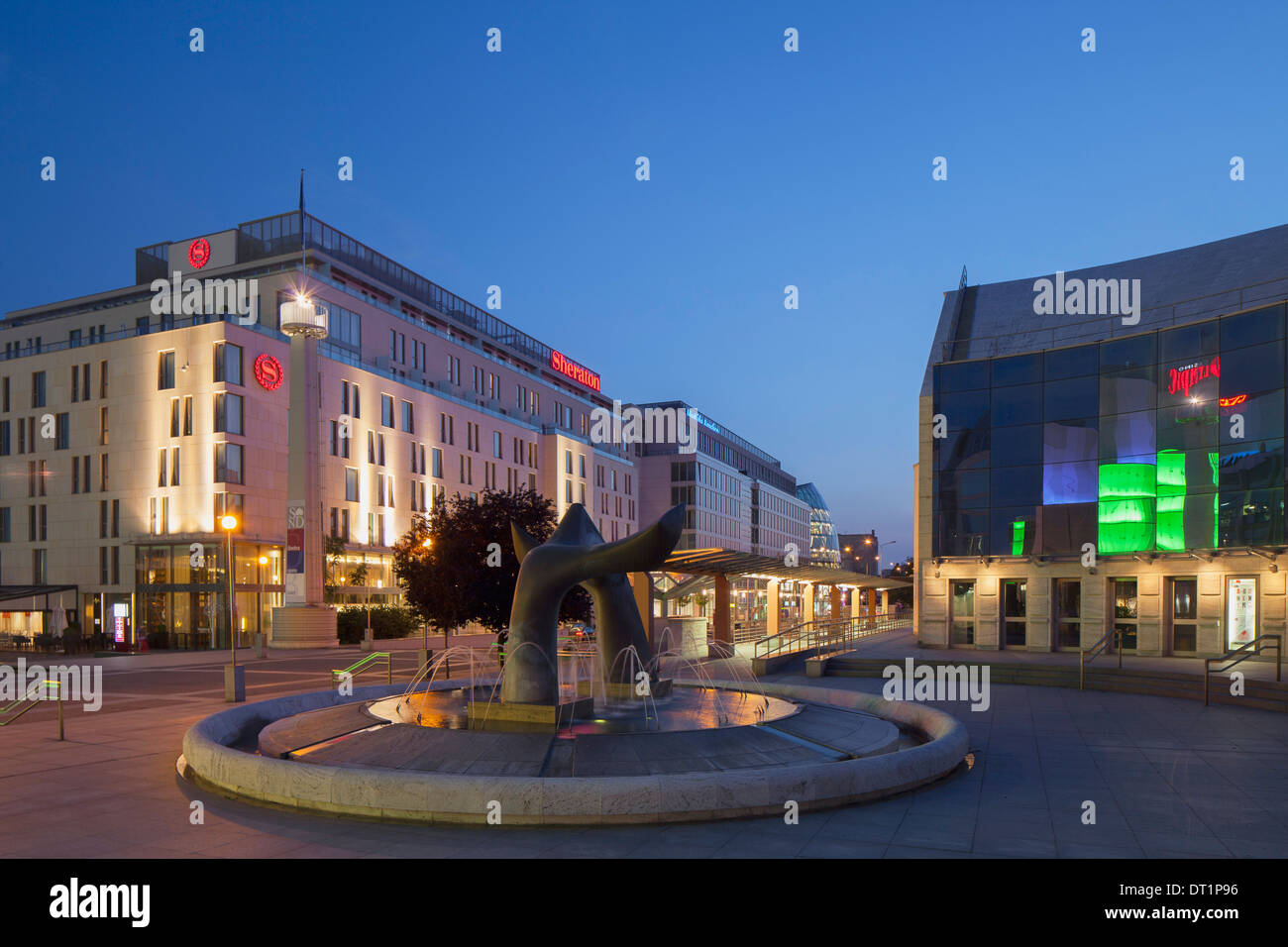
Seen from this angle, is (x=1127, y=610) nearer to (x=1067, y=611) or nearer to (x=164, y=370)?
(x=1067, y=611)

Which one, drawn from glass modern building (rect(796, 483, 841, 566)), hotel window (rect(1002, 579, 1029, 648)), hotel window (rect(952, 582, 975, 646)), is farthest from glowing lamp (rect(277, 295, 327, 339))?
glass modern building (rect(796, 483, 841, 566))

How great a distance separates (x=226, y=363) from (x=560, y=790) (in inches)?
1889

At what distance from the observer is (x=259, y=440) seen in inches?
2064

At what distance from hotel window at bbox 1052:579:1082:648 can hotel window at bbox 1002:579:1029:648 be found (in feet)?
3.59

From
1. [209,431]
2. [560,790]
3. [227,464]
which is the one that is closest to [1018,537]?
[560,790]

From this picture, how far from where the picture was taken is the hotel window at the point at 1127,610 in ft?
97.1

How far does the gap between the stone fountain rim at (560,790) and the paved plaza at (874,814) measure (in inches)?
6.8

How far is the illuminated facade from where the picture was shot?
50688mm

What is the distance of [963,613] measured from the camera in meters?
33.2

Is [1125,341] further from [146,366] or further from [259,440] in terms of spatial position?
[146,366]

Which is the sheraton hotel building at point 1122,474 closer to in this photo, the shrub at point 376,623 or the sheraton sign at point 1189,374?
the sheraton sign at point 1189,374

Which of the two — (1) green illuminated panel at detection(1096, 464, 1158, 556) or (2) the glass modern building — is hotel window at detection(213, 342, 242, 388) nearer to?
(1) green illuminated panel at detection(1096, 464, 1158, 556)

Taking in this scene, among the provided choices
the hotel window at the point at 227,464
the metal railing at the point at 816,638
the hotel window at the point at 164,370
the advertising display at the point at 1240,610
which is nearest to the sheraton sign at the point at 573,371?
the hotel window at the point at 164,370
